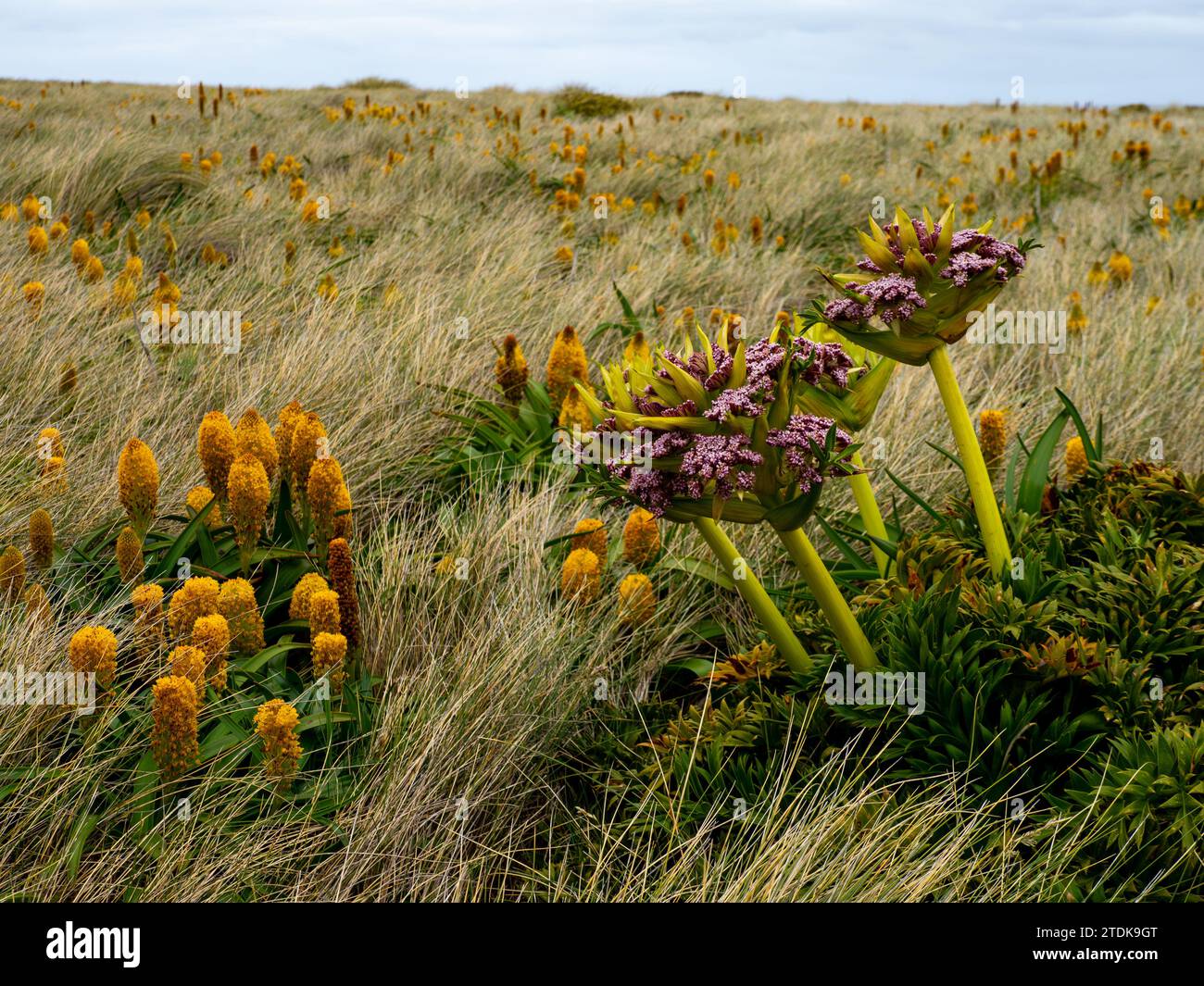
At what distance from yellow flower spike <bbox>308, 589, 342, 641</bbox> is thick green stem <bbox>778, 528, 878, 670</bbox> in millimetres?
1079

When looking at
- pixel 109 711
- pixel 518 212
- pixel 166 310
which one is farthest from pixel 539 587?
pixel 518 212

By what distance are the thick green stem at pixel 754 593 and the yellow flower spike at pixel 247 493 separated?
3.70 ft

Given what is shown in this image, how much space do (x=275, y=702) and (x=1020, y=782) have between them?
159 cm

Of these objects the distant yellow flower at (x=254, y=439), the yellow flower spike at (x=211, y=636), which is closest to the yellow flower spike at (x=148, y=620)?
the yellow flower spike at (x=211, y=636)

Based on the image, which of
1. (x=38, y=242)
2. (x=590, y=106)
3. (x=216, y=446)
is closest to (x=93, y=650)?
(x=216, y=446)

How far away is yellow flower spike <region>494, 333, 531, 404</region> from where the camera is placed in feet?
13.7

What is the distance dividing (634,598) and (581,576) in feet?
0.55

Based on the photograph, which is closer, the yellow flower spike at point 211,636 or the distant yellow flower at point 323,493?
the yellow flower spike at point 211,636

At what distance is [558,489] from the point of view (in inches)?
142

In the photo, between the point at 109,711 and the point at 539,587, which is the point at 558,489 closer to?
the point at 539,587

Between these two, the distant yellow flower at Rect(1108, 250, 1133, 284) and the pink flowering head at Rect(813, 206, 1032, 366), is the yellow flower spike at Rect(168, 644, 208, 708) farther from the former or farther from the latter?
the distant yellow flower at Rect(1108, 250, 1133, 284)

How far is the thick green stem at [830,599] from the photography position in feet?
6.82

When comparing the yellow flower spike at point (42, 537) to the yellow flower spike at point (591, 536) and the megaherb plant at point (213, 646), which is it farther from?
the yellow flower spike at point (591, 536)

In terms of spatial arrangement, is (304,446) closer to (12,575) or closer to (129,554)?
(129,554)
